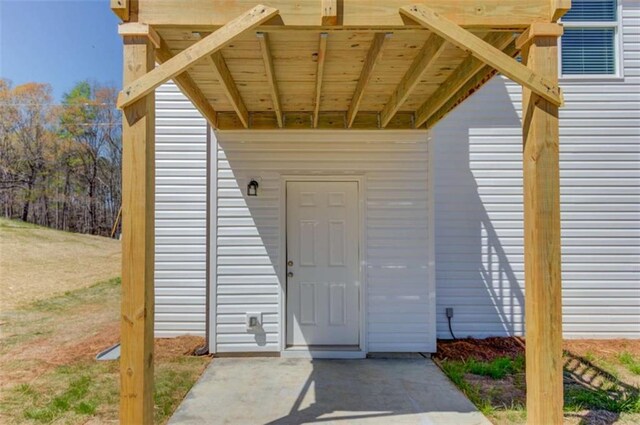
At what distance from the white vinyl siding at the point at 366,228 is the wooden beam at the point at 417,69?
740 millimetres

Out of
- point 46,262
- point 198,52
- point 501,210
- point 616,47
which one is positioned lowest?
point 46,262

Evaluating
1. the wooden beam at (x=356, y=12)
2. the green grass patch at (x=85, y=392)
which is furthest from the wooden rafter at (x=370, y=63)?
the green grass patch at (x=85, y=392)

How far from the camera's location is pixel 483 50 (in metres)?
2.30

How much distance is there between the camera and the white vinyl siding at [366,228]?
4.66m

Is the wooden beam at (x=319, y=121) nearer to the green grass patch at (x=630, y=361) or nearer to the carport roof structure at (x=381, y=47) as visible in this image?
the carport roof structure at (x=381, y=47)

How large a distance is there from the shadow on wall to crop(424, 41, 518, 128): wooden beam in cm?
103

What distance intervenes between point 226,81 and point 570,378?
4.45 metres

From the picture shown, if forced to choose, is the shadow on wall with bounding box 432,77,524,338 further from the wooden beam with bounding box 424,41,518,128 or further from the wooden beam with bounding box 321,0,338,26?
the wooden beam with bounding box 321,0,338,26

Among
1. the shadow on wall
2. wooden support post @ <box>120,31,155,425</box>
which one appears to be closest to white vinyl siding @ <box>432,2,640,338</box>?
the shadow on wall

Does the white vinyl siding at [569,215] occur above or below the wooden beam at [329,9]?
below

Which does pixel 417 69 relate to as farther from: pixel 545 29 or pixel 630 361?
pixel 630 361

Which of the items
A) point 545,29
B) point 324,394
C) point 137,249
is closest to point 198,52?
point 137,249

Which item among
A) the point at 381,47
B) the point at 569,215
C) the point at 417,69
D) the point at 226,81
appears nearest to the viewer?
the point at 381,47

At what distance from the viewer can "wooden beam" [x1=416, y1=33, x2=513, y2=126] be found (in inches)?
106
